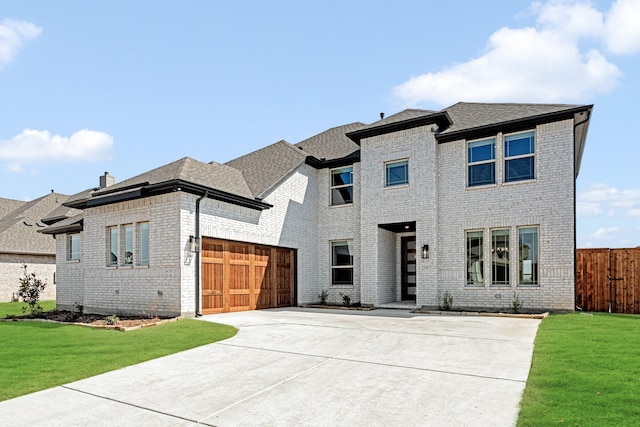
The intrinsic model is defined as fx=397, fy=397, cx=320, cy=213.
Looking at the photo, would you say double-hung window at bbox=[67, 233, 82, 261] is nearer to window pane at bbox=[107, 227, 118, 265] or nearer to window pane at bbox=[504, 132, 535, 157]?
window pane at bbox=[107, 227, 118, 265]

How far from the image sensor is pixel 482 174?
1363cm

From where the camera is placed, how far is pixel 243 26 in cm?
1161

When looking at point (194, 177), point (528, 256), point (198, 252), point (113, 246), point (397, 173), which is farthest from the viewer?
point (397, 173)

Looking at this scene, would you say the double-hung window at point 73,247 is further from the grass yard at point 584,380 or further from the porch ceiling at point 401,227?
the grass yard at point 584,380

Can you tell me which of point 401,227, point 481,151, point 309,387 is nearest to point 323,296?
point 401,227

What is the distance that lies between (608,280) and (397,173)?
7.65m

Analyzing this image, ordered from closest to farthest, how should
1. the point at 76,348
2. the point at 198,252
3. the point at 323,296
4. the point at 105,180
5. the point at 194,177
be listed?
the point at 76,348 → the point at 198,252 → the point at 194,177 → the point at 323,296 → the point at 105,180

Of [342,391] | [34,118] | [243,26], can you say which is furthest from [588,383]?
[34,118]

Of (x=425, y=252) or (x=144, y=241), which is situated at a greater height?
(x=144, y=241)

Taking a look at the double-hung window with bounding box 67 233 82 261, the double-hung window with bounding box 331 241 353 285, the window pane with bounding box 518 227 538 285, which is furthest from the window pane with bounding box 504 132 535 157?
the double-hung window with bounding box 67 233 82 261

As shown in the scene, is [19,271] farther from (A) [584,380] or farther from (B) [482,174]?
(A) [584,380]

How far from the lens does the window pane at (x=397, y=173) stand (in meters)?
14.7

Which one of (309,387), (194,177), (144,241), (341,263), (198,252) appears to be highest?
(194,177)

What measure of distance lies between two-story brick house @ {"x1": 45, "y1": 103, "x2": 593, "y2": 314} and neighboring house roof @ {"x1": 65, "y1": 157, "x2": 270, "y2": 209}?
64 mm
